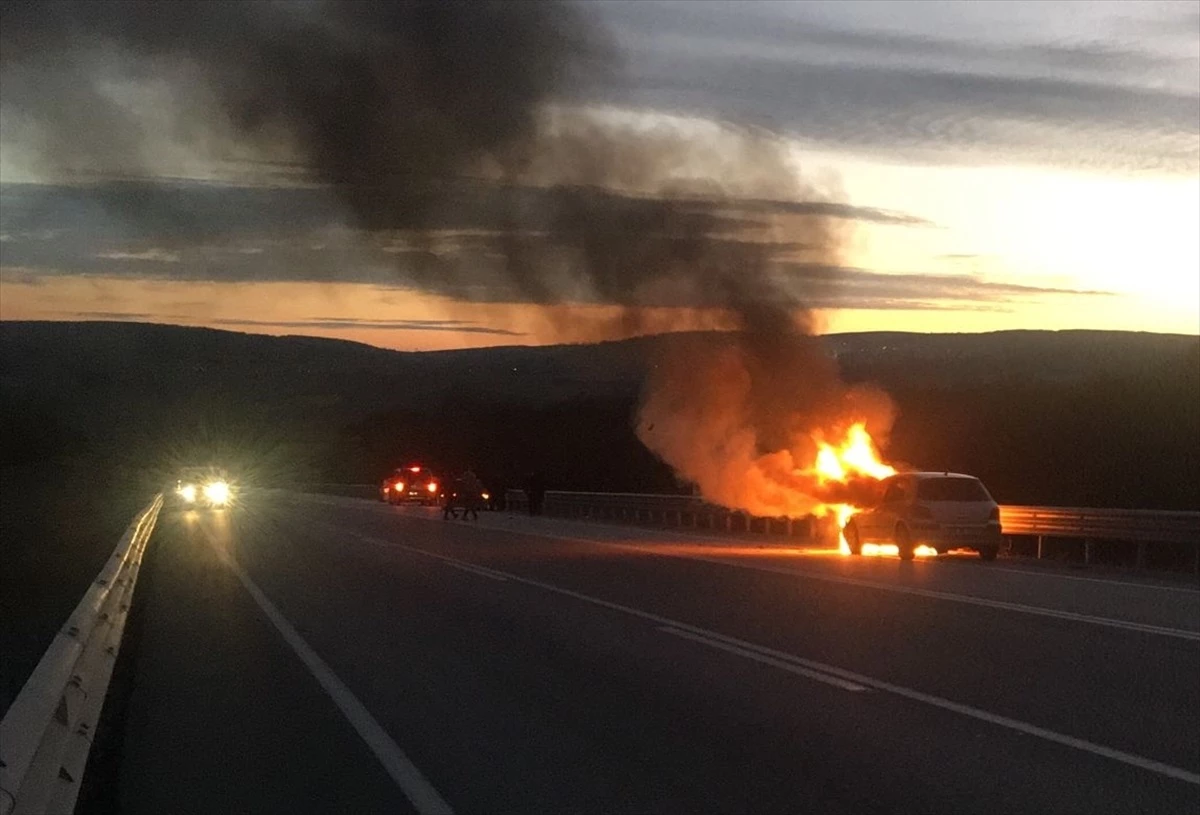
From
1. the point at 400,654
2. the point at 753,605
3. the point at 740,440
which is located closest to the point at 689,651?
the point at 400,654

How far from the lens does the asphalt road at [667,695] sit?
926cm

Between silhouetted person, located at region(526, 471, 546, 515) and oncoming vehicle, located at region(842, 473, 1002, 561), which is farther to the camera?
silhouetted person, located at region(526, 471, 546, 515)

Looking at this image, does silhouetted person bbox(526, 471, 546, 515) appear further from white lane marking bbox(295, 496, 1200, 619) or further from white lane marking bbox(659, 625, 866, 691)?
white lane marking bbox(659, 625, 866, 691)

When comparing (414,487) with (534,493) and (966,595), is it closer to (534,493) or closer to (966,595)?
(534,493)

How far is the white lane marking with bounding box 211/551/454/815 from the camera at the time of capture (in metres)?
8.91

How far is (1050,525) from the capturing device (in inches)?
1209

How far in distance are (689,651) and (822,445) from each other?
70.3 feet

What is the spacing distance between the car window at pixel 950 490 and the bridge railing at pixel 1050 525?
2354 mm

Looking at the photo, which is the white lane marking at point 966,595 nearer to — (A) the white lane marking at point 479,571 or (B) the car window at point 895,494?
(B) the car window at point 895,494

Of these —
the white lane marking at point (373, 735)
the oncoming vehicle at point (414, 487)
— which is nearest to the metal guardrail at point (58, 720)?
the white lane marking at point (373, 735)

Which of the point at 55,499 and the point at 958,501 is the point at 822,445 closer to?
the point at 958,501

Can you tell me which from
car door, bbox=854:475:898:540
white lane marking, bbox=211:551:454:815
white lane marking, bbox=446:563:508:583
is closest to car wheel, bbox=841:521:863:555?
car door, bbox=854:475:898:540

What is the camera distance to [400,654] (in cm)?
1554

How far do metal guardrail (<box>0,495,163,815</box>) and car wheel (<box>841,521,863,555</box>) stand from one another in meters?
19.2
